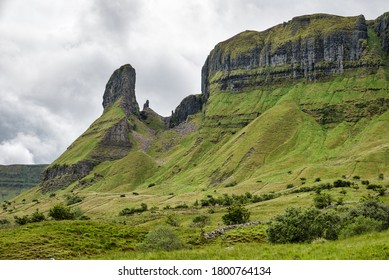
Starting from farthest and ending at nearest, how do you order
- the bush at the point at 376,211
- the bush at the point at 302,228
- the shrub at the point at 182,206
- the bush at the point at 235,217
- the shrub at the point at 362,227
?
1. the shrub at the point at 182,206
2. the bush at the point at 235,217
3. the bush at the point at 376,211
4. the bush at the point at 302,228
5. the shrub at the point at 362,227

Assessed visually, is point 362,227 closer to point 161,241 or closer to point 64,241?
point 161,241

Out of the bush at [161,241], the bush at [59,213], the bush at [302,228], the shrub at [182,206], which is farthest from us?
the shrub at [182,206]

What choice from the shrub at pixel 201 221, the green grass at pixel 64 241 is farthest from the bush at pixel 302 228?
the shrub at pixel 201 221

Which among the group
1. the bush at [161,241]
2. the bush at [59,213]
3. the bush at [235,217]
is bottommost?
the bush at [161,241]

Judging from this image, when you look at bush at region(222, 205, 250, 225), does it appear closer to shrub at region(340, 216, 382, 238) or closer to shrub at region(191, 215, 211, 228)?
shrub at region(191, 215, 211, 228)

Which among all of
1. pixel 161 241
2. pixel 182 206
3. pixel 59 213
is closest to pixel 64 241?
pixel 161 241

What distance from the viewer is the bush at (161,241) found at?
4478 cm

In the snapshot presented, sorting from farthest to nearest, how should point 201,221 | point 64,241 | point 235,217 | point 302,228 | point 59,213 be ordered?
point 201,221 → point 59,213 → point 235,217 → point 64,241 → point 302,228

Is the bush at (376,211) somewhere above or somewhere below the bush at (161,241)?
above

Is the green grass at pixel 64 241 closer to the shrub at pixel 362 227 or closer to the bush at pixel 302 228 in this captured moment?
the bush at pixel 302 228

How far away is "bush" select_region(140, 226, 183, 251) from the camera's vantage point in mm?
44781

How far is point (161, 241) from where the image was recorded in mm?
45062

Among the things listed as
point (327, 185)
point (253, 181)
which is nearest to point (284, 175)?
point (253, 181)
